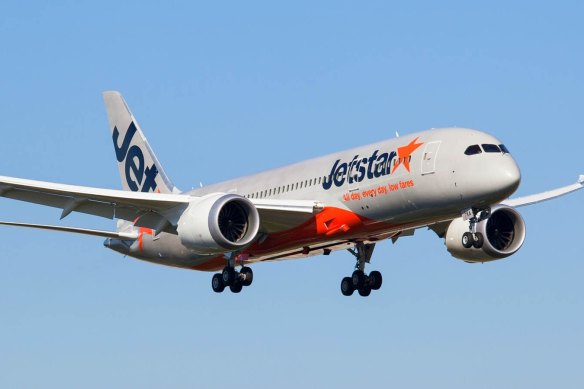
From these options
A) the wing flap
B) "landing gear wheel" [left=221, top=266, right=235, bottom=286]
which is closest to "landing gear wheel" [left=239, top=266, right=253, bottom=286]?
"landing gear wheel" [left=221, top=266, right=235, bottom=286]

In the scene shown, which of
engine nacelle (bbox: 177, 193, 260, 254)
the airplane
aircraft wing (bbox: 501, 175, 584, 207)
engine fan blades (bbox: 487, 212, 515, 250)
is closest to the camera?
the airplane

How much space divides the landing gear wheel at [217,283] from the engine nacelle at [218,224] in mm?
3280

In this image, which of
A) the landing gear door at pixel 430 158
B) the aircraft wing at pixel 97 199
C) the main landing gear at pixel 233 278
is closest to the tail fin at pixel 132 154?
the aircraft wing at pixel 97 199

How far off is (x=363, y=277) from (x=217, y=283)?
5.79 meters

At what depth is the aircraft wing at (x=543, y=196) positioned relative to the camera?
2218 inches

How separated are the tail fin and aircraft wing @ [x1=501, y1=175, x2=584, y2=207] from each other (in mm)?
14330

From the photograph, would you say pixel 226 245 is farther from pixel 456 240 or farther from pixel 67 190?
pixel 456 240

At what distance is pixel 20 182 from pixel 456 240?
16.4 m

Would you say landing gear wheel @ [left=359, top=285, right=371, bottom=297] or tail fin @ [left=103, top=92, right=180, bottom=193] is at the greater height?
tail fin @ [left=103, top=92, right=180, bottom=193]

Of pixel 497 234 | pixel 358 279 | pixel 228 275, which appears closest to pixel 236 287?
pixel 228 275

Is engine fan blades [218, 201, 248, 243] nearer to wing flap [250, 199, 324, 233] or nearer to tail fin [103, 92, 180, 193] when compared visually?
wing flap [250, 199, 324, 233]

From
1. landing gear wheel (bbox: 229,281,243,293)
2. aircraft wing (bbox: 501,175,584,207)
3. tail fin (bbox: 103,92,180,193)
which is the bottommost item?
landing gear wheel (bbox: 229,281,243,293)

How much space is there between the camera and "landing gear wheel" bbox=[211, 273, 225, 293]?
52.8 m

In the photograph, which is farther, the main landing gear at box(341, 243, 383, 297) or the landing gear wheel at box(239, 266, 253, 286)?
the main landing gear at box(341, 243, 383, 297)
